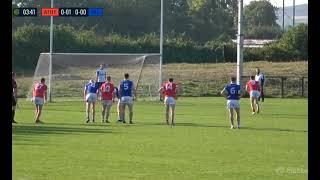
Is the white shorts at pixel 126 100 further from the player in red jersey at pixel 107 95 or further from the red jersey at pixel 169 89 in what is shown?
the red jersey at pixel 169 89

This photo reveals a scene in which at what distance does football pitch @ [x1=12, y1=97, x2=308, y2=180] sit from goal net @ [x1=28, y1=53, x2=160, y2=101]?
1603cm

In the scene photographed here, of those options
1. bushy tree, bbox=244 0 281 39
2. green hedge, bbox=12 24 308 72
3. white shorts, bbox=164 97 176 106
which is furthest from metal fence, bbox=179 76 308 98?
bushy tree, bbox=244 0 281 39

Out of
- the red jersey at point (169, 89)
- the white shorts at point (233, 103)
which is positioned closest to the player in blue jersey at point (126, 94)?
the red jersey at point (169, 89)

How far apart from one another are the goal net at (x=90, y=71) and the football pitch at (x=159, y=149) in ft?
52.6

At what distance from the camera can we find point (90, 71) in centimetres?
4938

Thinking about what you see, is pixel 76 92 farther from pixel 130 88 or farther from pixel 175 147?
pixel 175 147

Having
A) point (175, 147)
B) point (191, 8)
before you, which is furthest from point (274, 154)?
point (191, 8)

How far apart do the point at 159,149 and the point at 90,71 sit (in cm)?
3224

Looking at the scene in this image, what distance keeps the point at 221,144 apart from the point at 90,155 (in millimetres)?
4468

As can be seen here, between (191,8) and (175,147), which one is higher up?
(191,8)

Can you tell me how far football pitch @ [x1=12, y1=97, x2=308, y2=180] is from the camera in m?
12.6

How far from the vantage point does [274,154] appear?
16672 millimetres
